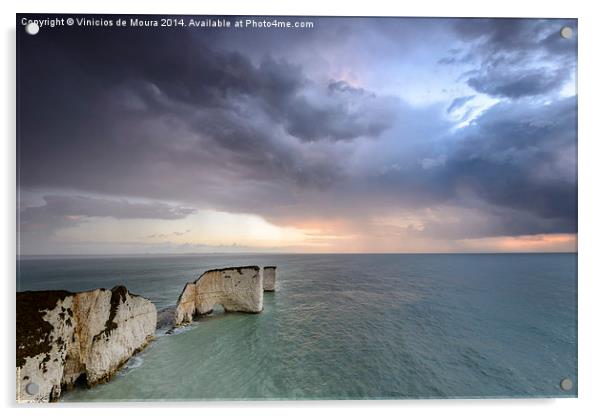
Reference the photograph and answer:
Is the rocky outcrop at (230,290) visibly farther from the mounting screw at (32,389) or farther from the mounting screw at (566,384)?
the mounting screw at (566,384)

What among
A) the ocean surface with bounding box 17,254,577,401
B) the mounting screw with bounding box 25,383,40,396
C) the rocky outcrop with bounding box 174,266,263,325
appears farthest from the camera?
the rocky outcrop with bounding box 174,266,263,325

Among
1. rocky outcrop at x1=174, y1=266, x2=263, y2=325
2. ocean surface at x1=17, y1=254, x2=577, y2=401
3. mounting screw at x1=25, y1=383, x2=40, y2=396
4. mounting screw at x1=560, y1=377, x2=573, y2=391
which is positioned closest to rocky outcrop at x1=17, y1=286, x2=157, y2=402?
mounting screw at x1=25, y1=383, x2=40, y2=396

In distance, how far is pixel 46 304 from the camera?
137 inches

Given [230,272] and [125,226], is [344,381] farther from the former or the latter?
[230,272]

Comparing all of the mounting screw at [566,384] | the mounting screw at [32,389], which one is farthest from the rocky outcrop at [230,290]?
the mounting screw at [566,384]

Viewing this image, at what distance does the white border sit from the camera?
11.5ft

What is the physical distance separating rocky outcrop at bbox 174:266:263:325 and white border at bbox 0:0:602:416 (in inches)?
186

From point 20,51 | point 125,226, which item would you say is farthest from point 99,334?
point 20,51

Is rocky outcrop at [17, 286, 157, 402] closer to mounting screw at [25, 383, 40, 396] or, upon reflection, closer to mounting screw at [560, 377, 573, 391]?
mounting screw at [25, 383, 40, 396]

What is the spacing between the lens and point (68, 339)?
3742mm

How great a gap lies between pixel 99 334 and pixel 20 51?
16.9 feet

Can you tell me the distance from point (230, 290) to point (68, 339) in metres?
5.04
